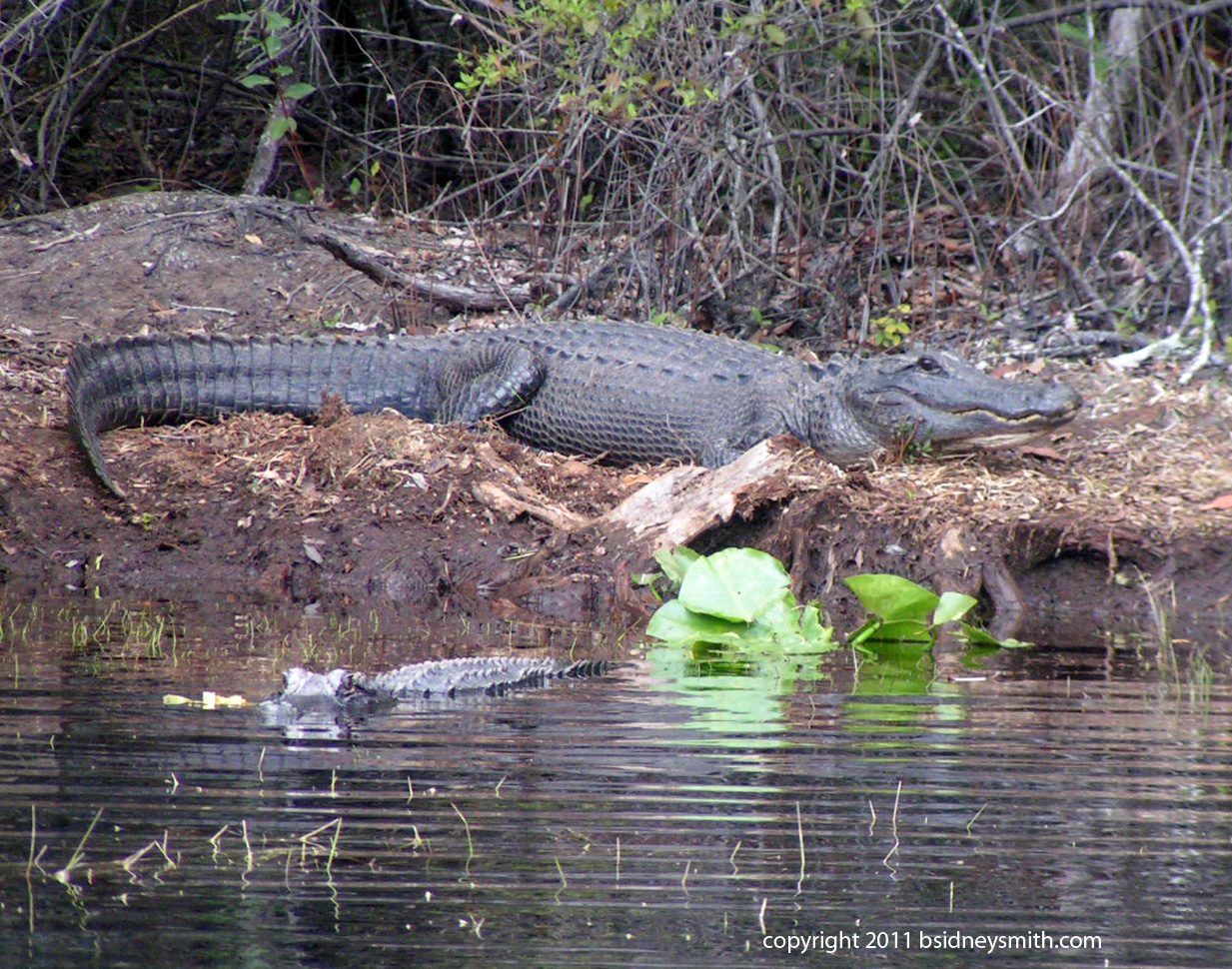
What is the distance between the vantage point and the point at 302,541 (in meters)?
6.47

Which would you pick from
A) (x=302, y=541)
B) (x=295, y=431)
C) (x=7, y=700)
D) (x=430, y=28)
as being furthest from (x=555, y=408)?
(x=430, y=28)

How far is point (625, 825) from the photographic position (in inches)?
110

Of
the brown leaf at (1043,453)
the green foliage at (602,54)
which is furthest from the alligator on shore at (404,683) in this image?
the green foliage at (602,54)

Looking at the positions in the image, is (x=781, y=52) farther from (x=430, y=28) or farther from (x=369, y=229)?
(x=430, y=28)

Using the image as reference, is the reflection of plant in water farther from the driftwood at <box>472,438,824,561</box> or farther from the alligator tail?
the alligator tail

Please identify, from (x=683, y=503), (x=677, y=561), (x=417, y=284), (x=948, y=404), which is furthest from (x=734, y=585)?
(x=417, y=284)

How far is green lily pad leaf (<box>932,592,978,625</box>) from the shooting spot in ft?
17.1

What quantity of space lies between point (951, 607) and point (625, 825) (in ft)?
8.84

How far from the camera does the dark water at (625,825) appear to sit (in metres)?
2.27

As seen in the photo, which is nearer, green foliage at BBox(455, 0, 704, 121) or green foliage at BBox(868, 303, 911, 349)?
green foliage at BBox(455, 0, 704, 121)

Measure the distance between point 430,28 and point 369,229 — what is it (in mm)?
2364

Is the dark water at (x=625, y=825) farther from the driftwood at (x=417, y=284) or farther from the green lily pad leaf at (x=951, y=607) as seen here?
the driftwood at (x=417, y=284)

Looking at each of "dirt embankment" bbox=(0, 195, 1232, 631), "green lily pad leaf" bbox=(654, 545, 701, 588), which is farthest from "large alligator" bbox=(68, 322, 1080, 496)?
"green lily pad leaf" bbox=(654, 545, 701, 588)

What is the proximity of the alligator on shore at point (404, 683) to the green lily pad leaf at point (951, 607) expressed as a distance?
1.33 metres
